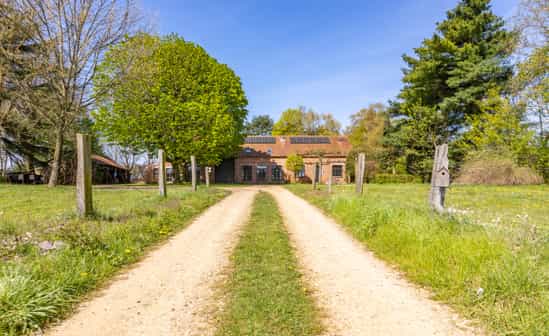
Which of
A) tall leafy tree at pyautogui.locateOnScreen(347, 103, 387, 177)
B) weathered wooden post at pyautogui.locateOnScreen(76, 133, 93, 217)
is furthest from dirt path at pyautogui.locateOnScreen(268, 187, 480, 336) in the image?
tall leafy tree at pyautogui.locateOnScreen(347, 103, 387, 177)

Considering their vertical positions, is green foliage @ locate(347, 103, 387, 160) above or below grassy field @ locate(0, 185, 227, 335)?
above

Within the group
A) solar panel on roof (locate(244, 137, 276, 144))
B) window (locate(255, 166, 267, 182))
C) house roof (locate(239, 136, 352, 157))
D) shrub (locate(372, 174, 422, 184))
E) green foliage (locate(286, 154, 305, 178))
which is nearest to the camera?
shrub (locate(372, 174, 422, 184))

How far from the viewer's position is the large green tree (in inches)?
867

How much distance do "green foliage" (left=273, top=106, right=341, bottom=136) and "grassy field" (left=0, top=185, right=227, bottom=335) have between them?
46421mm

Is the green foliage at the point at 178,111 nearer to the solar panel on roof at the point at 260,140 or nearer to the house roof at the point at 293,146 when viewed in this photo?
the house roof at the point at 293,146

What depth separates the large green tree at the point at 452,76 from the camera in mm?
22016

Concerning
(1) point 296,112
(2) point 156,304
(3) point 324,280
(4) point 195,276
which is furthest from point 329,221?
Answer: (1) point 296,112

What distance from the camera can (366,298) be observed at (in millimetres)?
3084

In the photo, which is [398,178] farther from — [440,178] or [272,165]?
[440,178]

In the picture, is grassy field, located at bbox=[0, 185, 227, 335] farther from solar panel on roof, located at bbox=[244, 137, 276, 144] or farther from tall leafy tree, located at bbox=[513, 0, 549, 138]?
solar panel on roof, located at bbox=[244, 137, 276, 144]

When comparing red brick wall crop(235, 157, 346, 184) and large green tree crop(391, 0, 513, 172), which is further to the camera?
red brick wall crop(235, 157, 346, 184)

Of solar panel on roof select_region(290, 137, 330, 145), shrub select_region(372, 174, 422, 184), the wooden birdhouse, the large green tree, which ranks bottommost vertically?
shrub select_region(372, 174, 422, 184)

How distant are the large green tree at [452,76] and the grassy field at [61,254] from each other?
954 inches

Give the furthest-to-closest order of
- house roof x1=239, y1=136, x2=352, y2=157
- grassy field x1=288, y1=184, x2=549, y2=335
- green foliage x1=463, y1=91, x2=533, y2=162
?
house roof x1=239, y1=136, x2=352, y2=157 → green foliage x1=463, y1=91, x2=533, y2=162 → grassy field x1=288, y1=184, x2=549, y2=335
